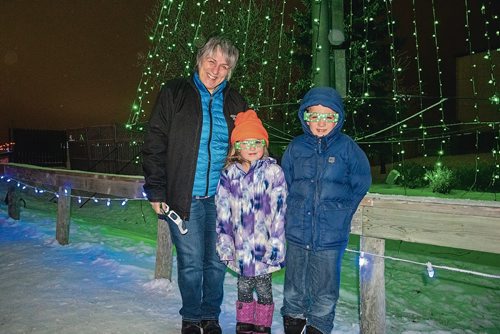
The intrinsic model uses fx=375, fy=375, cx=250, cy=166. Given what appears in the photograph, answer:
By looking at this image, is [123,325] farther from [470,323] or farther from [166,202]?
[470,323]

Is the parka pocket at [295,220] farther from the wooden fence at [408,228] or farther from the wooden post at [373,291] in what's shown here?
the wooden post at [373,291]

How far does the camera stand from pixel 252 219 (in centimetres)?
272

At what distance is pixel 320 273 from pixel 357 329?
2.70 feet

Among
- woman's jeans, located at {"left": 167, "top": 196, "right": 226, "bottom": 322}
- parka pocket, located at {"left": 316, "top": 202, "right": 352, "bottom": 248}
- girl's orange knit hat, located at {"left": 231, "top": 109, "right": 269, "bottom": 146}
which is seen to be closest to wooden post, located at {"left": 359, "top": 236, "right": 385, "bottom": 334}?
parka pocket, located at {"left": 316, "top": 202, "right": 352, "bottom": 248}

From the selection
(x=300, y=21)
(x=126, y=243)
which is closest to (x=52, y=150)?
(x=300, y=21)

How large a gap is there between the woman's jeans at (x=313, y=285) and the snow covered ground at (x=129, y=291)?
36 cm

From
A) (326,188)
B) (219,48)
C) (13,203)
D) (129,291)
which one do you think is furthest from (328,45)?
(13,203)

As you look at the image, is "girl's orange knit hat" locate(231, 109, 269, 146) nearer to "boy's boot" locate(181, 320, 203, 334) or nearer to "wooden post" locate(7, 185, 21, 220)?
"boy's boot" locate(181, 320, 203, 334)

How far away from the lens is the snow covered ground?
10.3ft

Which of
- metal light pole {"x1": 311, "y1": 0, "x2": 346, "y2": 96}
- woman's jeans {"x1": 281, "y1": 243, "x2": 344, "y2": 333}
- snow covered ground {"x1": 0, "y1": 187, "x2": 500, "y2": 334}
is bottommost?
snow covered ground {"x1": 0, "y1": 187, "x2": 500, "y2": 334}

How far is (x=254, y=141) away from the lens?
9.09ft

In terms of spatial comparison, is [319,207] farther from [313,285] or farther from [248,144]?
[248,144]

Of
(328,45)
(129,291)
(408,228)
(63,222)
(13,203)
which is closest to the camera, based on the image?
(408,228)

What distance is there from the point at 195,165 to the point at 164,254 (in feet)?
5.36
